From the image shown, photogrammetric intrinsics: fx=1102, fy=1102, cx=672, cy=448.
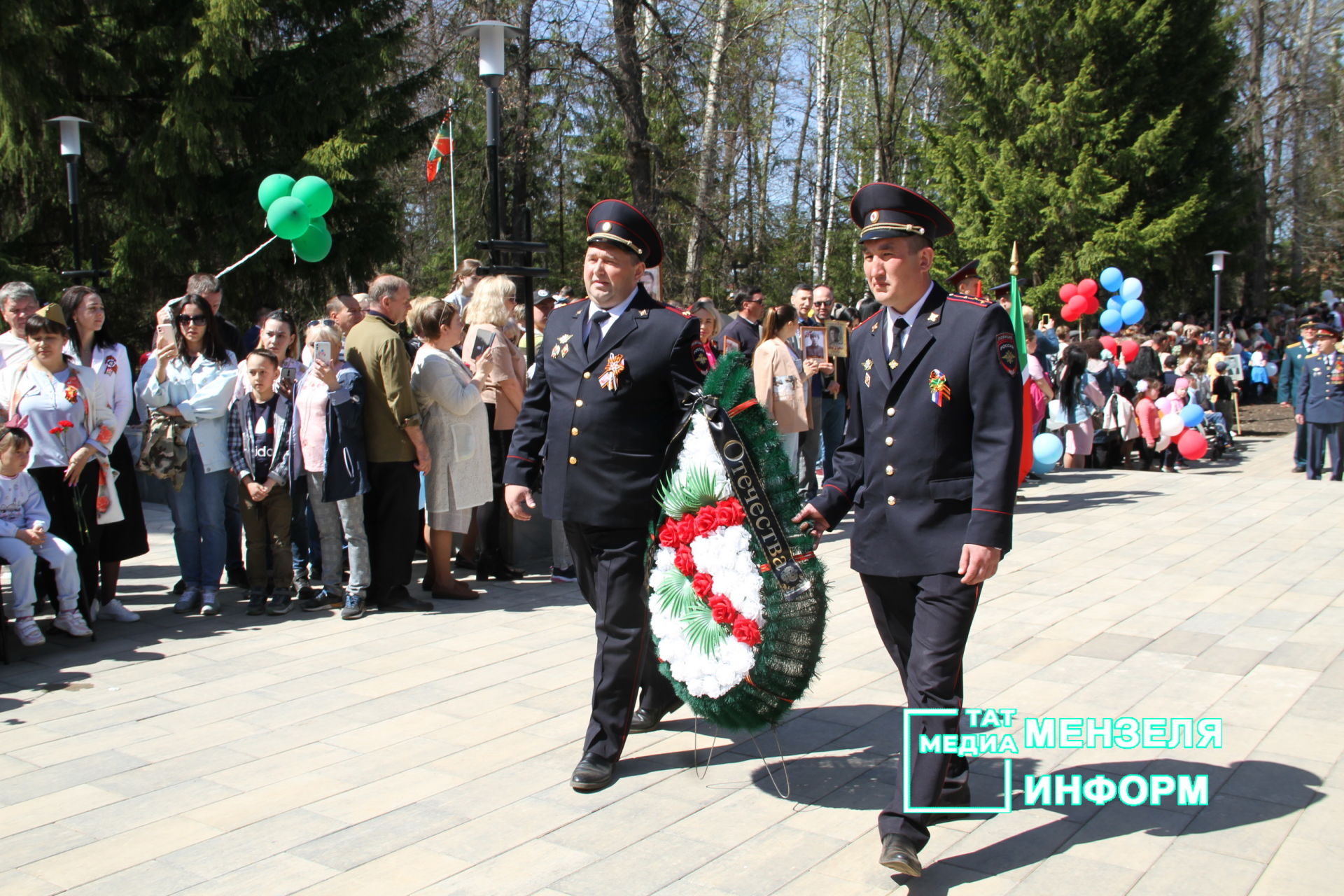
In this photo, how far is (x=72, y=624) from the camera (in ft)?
20.2

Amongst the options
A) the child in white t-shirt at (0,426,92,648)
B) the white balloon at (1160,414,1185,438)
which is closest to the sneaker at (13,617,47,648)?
the child in white t-shirt at (0,426,92,648)

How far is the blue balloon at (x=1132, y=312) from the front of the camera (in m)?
17.6

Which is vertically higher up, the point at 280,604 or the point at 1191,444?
the point at 1191,444

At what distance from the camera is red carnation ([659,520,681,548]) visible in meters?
4.06

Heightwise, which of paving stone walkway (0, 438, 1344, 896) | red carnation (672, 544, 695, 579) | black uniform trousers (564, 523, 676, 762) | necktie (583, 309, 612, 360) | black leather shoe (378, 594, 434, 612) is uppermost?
necktie (583, 309, 612, 360)

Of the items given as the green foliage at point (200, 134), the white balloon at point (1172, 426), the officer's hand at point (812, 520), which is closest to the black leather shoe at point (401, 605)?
the officer's hand at point (812, 520)

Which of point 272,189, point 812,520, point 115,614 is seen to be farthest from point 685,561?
point 272,189

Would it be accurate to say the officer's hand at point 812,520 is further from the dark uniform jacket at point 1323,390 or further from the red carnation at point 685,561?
the dark uniform jacket at point 1323,390

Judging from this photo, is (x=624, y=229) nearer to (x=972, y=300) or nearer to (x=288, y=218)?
(x=972, y=300)

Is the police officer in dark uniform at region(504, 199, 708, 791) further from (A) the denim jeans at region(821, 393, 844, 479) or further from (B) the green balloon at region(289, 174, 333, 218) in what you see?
(B) the green balloon at region(289, 174, 333, 218)

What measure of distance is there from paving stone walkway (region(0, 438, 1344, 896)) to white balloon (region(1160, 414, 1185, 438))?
7165 millimetres

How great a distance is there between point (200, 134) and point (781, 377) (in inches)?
401

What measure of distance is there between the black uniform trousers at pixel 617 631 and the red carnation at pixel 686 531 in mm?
208

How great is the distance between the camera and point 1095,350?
565 inches
